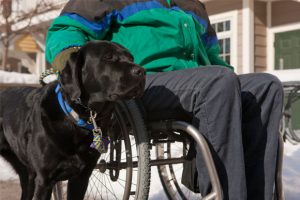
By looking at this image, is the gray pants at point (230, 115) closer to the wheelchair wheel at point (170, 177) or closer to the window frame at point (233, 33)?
the wheelchair wheel at point (170, 177)

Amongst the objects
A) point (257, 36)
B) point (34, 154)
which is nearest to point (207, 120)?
point (34, 154)

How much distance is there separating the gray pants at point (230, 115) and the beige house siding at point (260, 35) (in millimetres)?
7909

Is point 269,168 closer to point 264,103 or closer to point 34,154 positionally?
point 264,103

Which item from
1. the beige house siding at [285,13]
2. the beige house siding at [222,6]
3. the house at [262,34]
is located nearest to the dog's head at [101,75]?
the house at [262,34]

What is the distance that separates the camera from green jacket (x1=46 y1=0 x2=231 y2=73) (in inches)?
102

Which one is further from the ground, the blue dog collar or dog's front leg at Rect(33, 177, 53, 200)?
the blue dog collar

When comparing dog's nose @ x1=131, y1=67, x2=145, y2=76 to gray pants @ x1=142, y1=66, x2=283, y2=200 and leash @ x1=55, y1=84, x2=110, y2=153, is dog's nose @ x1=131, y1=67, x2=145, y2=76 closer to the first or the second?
gray pants @ x1=142, y1=66, x2=283, y2=200

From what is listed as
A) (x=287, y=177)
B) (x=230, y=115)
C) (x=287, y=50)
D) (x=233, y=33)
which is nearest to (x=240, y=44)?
(x=233, y=33)

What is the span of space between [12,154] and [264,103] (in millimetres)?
1700

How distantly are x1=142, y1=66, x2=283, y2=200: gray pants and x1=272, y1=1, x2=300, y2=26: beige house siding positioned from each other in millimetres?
7764

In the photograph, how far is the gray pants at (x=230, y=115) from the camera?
2.07 meters

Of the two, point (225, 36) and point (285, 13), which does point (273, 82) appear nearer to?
point (285, 13)

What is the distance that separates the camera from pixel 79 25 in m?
2.58

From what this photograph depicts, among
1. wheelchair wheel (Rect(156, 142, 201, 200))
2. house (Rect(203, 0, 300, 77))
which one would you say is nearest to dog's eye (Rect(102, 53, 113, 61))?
wheelchair wheel (Rect(156, 142, 201, 200))
